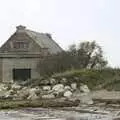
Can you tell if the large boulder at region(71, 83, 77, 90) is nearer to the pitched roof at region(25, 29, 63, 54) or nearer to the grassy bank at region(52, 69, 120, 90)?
the grassy bank at region(52, 69, 120, 90)

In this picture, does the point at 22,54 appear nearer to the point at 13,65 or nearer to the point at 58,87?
the point at 13,65

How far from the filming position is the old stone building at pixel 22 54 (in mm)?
72375

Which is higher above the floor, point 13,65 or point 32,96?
point 13,65

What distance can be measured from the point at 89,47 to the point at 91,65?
325cm

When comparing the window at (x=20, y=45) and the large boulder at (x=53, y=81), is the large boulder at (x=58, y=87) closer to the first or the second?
the large boulder at (x=53, y=81)

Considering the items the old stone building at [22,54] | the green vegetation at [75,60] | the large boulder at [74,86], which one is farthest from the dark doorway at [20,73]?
the large boulder at [74,86]

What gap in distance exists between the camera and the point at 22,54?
243 ft

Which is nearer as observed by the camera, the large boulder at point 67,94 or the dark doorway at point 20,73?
the large boulder at point 67,94

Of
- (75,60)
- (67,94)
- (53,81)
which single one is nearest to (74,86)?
(53,81)

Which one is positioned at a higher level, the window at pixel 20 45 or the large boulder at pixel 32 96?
the window at pixel 20 45

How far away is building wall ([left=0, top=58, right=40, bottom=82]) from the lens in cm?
7244

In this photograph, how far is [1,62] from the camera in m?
73.9

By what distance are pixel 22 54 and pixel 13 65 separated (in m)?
2.57

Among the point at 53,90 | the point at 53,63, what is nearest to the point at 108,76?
the point at 53,90
